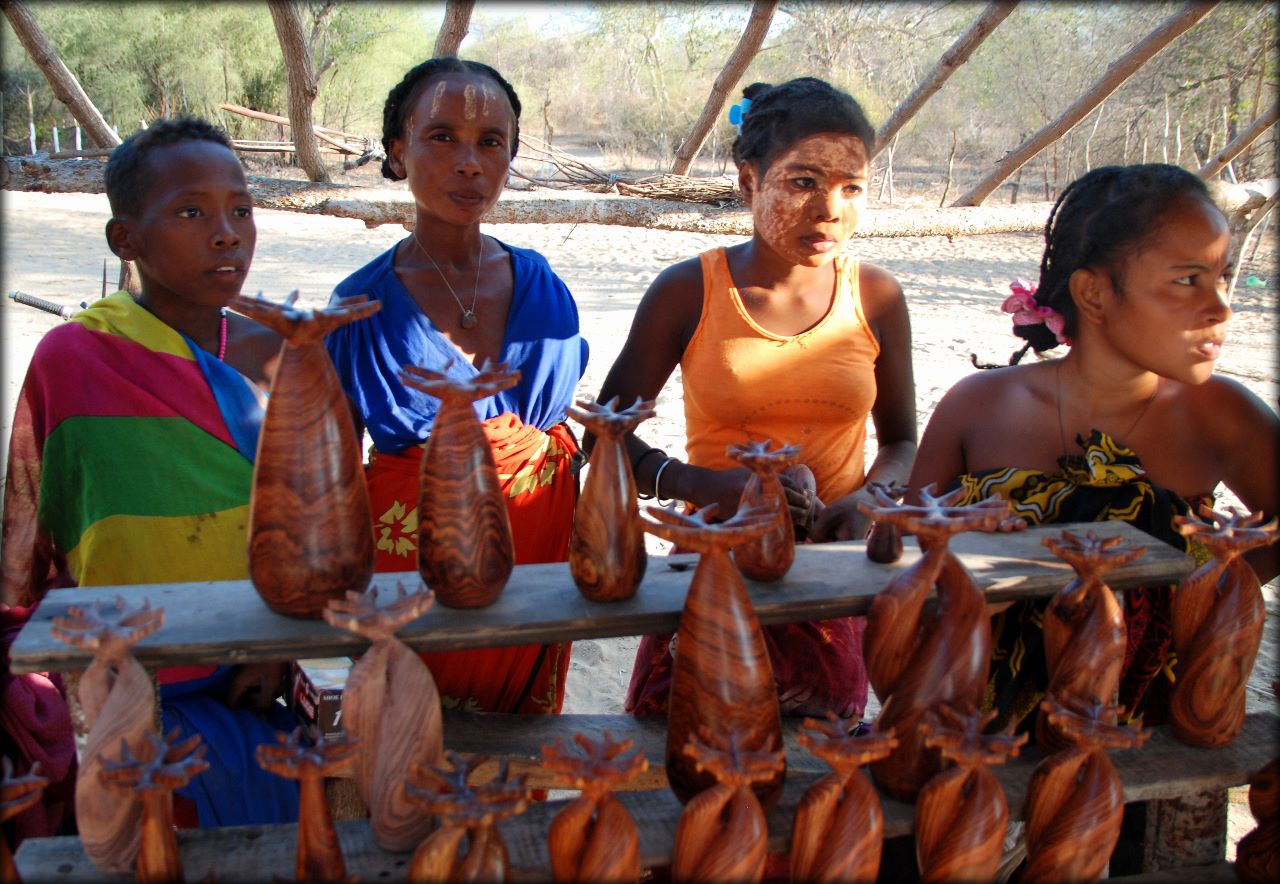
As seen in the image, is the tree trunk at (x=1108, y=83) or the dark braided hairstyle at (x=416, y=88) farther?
the tree trunk at (x=1108, y=83)

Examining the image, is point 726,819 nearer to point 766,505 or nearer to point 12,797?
point 766,505

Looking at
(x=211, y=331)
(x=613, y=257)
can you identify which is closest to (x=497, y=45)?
(x=613, y=257)

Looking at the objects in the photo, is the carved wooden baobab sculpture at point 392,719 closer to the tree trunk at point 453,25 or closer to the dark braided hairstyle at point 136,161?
the dark braided hairstyle at point 136,161

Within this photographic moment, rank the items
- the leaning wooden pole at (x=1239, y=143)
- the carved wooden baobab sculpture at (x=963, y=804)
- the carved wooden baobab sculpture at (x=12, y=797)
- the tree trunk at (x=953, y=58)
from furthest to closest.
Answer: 1. the leaning wooden pole at (x=1239, y=143)
2. the tree trunk at (x=953, y=58)
3. the carved wooden baobab sculpture at (x=963, y=804)
4. the carved wooden baobab sculpture at (x=12, y=797)

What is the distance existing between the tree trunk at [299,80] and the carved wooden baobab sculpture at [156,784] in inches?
150

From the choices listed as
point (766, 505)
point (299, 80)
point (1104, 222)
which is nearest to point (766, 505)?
point (766, 505)

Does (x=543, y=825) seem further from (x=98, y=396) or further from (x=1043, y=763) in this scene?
(x=98, y=396)

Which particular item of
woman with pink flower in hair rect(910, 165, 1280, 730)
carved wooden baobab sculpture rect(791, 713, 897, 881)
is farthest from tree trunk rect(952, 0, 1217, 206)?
carved wooden baobab sculpture rect(791, 713, 897, 881)

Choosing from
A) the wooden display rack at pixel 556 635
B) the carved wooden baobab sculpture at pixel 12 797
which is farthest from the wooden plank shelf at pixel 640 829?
the carved wooden baobab sculpture at pixel 12 797

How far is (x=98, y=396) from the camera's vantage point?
1.70 metres

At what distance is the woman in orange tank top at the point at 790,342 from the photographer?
1936mm

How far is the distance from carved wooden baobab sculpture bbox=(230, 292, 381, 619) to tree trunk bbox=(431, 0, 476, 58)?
314 centimetres

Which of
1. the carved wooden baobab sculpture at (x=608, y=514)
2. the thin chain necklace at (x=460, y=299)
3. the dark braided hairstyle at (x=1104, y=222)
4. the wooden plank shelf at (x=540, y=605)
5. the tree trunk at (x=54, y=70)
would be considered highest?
the tree trunk at (x=54, y=70)

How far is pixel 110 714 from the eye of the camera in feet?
3.54
